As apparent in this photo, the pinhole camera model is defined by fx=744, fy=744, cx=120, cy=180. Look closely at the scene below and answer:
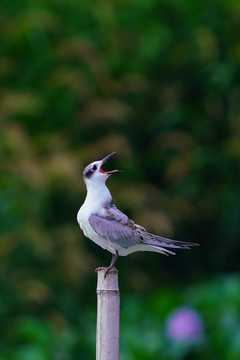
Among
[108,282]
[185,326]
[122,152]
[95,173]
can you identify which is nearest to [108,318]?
[108,282]

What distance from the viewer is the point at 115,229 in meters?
1.57

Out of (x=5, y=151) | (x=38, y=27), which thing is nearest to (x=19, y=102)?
(x=5, y=151)

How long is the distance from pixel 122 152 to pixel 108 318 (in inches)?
158

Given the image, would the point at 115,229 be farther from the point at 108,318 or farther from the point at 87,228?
the point at 108,318

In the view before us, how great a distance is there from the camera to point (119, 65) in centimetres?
664

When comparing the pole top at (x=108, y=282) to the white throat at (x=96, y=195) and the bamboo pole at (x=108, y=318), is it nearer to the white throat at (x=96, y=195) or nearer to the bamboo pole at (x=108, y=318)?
the bamboo pole at (x=108, y=318)

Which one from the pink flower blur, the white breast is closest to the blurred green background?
→ the pink flower blur

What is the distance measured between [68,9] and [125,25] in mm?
558

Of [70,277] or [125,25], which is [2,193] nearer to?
[70,277]

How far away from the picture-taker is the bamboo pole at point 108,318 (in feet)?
4.99

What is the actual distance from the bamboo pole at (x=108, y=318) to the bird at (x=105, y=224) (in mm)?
33

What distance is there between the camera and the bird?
155 centimetres

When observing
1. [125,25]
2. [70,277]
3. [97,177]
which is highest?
[125,25]

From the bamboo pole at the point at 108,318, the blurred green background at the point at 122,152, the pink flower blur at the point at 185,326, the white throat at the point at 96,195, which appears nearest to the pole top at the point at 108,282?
the bamboo pole at the point at 108,318
